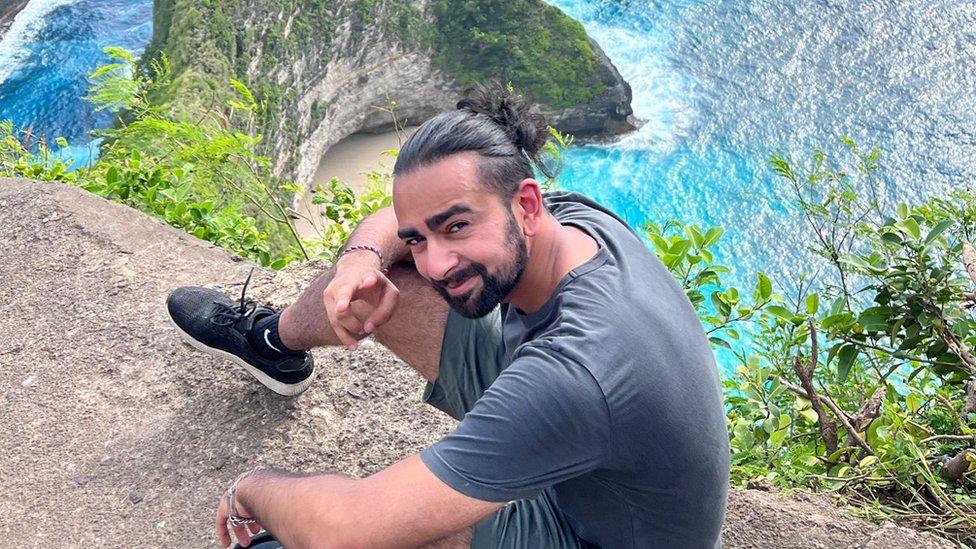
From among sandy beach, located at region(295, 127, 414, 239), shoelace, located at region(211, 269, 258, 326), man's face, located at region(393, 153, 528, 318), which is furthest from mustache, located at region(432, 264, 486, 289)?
sandy beach, located at region(295, 127, 414, 239)

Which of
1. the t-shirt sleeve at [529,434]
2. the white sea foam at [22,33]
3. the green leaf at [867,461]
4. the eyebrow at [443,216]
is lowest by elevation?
the white sea foam at [22,33]

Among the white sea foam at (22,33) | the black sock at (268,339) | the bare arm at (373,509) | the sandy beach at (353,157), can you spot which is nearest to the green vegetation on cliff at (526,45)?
the sandy beach at (353,157)

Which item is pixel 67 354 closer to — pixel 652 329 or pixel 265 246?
pixel 265 246

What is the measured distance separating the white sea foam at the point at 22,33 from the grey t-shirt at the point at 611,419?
3066 cm

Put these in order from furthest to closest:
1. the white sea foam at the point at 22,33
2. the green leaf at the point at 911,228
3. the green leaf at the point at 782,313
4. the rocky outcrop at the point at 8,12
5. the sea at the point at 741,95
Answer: the rocky outcrop at the point at 8,12, the white sea foam at the point at 22,33, the sea at the point at 741,95, the green leaf at the point at 782,313, the green leaf at the point at 911,228

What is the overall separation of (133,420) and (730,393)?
2561 millimetres

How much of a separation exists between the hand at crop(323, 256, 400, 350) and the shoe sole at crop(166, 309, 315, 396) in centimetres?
63

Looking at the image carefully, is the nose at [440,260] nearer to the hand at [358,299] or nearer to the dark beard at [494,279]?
the dark beard at [494,279]

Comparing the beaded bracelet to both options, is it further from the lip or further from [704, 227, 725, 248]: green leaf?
[704, 227, 725, 248]: green leaf

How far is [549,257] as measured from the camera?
1.94 meters

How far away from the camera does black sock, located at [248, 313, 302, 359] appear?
9.06ft

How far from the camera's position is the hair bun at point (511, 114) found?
203 centimetres

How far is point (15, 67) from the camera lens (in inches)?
1119

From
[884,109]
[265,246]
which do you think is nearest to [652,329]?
[265,246]
